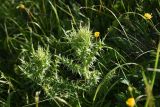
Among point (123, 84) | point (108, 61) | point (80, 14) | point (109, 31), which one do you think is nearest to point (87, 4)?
point (80, 14)

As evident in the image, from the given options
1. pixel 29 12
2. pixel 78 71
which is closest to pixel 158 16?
pixel 78 71

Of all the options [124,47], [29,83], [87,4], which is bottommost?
[29,83]

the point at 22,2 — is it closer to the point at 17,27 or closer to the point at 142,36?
the point at 17,27

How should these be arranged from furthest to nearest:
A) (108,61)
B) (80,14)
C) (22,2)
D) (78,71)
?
(22,2), (80,14), (108,61), (78,71)

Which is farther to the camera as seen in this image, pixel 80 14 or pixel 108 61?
pixel 80 14

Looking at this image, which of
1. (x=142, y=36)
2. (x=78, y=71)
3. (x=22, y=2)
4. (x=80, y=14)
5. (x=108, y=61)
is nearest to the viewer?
(x=78, y=71)

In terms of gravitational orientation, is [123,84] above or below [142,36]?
below

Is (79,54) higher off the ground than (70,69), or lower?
higher

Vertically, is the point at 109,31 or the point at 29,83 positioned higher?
the point at 109,31

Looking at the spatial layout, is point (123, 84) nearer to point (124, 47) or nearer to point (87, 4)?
point (124, 47)
